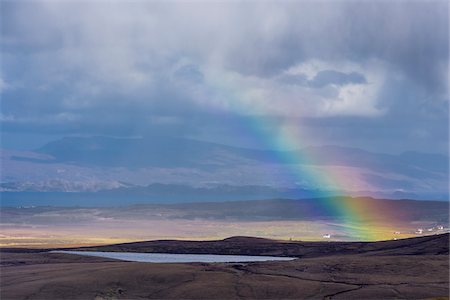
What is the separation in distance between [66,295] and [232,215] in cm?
12884

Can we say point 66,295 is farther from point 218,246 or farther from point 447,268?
point 218,246

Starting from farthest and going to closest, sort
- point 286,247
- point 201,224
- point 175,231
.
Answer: point 201,224 < point 175,231 < point 286,247

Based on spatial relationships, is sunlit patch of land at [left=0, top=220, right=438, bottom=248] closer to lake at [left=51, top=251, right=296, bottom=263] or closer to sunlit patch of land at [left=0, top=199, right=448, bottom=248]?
sunlit patch of land at [left=0, top=199, right=448, bottom=248]

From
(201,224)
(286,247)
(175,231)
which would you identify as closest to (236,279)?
(286,247)

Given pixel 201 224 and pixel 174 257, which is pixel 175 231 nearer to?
pixel 201 224

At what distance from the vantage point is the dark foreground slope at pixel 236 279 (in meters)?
46.6

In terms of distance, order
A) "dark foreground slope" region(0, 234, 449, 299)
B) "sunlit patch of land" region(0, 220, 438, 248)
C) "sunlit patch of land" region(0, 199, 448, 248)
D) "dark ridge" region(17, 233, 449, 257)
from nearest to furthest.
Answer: "dark foreground slope" region(0, 234, 449, 299) → "dark ridge" region(17, 233, 449, 257) → "sunlit patch of land" region(0, 220, 438, 248) → "sunlit patch of land" region(0, 199, 448, 248)

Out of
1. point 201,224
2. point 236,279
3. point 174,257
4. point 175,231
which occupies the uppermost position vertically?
point 201,224

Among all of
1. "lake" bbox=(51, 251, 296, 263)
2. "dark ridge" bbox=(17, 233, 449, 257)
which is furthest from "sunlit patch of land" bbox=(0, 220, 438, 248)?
"lake" bbox=(51, 251, 296, 263)

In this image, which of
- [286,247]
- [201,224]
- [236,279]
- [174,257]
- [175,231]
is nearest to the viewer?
[236,279]

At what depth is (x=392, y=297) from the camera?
46.1 meters

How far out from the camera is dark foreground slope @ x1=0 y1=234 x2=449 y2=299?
153 feet

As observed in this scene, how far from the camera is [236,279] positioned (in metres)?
50.9

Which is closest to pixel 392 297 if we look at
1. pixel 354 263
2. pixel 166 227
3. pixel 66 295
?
pixel 354 263
